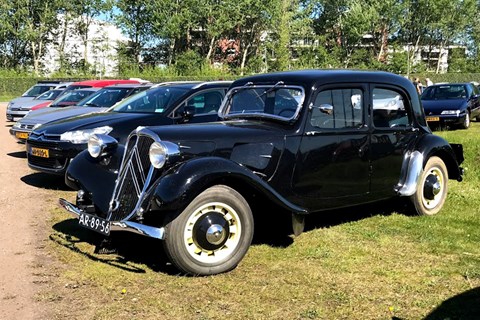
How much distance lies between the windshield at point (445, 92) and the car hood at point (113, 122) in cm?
1259

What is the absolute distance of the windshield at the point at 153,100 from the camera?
858cm

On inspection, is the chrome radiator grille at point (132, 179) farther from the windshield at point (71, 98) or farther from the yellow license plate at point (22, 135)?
the windshield at point (71, 98)

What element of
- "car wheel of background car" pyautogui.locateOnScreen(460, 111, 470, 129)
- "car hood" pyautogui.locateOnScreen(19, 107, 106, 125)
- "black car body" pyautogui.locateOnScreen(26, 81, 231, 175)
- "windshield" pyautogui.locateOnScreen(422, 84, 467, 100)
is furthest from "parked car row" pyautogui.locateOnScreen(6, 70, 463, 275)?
"windshield" pyautogui.locateOnScreen(422, 84, 467, 100)

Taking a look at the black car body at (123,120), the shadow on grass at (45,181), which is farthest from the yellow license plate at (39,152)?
the shadow on grass at (45,181)

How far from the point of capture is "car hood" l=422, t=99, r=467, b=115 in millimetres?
16531

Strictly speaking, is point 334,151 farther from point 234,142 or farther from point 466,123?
point 466,123

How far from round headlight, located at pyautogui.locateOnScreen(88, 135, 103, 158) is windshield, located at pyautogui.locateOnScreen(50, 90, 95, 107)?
338 inches

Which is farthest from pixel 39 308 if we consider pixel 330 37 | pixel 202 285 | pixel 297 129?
pixel 330 37

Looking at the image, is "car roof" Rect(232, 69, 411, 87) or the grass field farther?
"car roof" Rect(232, 69, 411, 87)

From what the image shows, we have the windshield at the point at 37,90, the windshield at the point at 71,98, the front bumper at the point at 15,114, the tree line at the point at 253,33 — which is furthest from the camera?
the tree line at the point at 253,33

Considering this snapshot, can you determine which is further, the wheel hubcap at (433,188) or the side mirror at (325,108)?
the wheel hubcap at (433,188)

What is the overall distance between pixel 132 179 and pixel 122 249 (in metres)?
0.91

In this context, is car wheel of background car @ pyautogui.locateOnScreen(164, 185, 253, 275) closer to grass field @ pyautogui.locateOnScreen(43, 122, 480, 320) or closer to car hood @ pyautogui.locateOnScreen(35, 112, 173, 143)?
grass field @ pyautogui.locateOnScreen(43, 122, 480, 320)

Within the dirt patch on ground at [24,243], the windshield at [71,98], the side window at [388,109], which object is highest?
the side window at [388,109]
